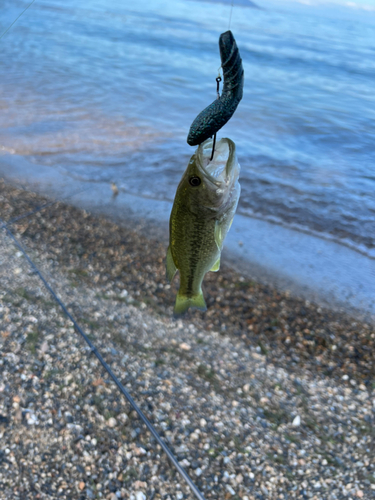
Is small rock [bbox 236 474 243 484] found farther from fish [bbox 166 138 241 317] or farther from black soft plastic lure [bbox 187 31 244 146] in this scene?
black soft plastic lure [bbox 187 31 244 146]

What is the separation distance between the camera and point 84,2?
3553cm

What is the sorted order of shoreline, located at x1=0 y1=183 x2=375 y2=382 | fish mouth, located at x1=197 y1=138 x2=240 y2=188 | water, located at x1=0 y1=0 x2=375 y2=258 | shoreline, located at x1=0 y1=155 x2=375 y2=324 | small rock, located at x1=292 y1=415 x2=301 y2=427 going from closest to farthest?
fish mouth, located at x1=197 y1=138 x2=240 y2=188
small rock, located at x1=292 y1=415 x2=301 y2=427
shoreline, located at x1=0 y1=183 x2=375 y2=382
shoreline, located at x1=0 y1=155 x2=375 y2=324
water, located at x1=0 y1=0 x2=375 y2=258

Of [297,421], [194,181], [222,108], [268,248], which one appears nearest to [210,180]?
[194,181]

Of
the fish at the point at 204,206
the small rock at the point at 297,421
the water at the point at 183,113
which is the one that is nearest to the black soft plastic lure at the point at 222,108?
the fish at the point at 204,206

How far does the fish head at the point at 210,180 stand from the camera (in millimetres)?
1897

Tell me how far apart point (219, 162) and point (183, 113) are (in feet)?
35.3

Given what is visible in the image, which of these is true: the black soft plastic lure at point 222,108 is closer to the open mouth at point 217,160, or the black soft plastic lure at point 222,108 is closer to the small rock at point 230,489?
the open mouth at point 217,160

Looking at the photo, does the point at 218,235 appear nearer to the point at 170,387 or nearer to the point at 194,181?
the point at 194,181

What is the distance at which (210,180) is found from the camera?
1916 millimetres

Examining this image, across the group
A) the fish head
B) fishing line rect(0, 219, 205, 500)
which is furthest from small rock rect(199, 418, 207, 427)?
the fish head

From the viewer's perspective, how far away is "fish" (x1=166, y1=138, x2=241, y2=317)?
191 centimetres

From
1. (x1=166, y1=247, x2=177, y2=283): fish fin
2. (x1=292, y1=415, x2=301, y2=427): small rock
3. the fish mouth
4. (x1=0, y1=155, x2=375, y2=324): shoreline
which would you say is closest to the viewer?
the fish mouth

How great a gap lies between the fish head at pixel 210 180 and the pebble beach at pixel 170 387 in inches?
85.7

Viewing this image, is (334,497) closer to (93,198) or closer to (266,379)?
(266,379)
